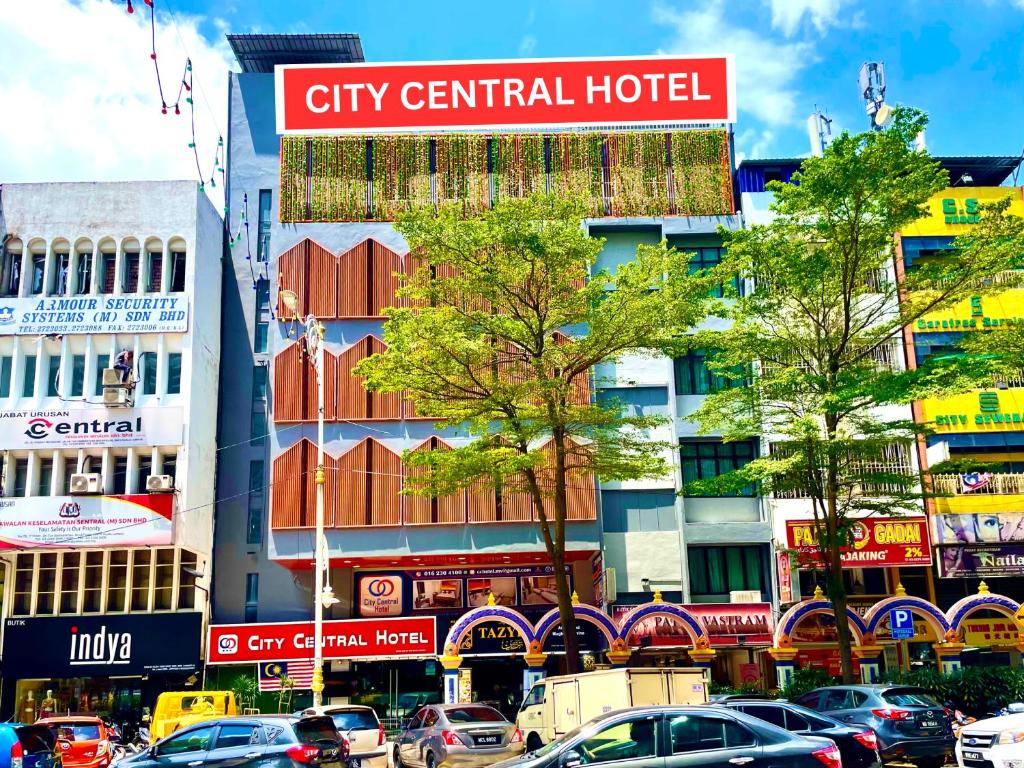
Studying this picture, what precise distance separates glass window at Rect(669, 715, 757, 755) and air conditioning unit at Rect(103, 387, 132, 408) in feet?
95.6

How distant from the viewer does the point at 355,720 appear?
2319 cm

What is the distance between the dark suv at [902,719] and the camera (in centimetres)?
1872

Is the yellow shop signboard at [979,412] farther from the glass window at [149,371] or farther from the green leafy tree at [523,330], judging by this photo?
the glass window at [149,371]

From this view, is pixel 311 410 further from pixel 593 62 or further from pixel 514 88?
pixel 593 62

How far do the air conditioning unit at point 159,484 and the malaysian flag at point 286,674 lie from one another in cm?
697

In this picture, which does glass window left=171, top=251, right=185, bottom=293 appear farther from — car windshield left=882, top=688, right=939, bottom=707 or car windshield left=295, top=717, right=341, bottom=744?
car windshield left=882, top=688, right=939, bottom=707

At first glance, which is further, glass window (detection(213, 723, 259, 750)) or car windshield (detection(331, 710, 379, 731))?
car windshield (detection(331, 710, 379, 731))

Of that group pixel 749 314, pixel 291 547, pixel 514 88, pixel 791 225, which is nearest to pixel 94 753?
pixel 291 547

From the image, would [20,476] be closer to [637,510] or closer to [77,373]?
[77,373]

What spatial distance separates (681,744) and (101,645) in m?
29.5

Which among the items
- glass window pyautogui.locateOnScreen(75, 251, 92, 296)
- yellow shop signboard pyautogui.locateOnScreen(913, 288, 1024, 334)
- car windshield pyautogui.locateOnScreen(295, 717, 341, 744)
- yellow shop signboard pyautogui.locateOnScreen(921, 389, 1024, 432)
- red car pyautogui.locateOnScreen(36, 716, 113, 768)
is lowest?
red car pyautogui.locateOnScreen(36, 716, 113, 768)

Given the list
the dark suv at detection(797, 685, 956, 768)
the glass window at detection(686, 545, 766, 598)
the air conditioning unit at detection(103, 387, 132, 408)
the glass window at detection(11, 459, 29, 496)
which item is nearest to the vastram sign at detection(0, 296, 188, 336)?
the air conditioning unit at detection(103, 387, 132, 408)

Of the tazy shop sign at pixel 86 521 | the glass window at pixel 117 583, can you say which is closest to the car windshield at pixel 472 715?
the tazy shop sign at pixel 86 521

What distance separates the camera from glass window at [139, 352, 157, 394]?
38.0m
